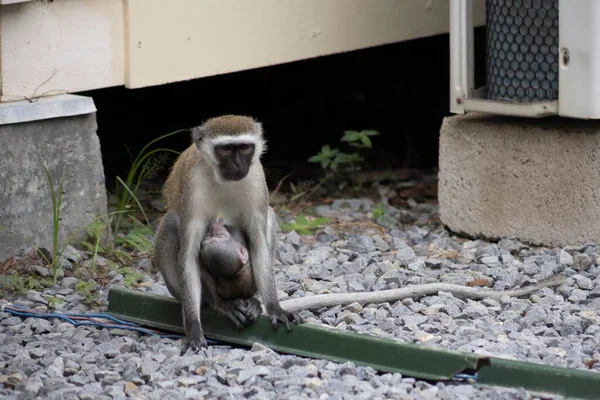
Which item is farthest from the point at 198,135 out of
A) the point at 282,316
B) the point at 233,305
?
the point at 282,316

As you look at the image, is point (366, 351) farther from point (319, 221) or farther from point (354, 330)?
point (319, 221)

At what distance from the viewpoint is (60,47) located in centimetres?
650

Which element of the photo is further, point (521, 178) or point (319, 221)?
point (319, 221)

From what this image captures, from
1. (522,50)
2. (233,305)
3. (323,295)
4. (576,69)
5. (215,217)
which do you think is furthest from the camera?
(522,50)

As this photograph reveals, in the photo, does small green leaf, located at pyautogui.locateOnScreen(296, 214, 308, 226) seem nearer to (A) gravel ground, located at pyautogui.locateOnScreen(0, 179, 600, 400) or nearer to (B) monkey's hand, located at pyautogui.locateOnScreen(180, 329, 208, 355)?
(A) gravel ground, located at pyautogui.locateOnScreen(0, 179, 600, 400)

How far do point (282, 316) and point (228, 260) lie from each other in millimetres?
389


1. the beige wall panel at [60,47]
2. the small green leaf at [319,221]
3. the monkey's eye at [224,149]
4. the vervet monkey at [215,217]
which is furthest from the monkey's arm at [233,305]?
the small green leaf at [319,221]

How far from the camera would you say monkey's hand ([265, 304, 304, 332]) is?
5.14 m

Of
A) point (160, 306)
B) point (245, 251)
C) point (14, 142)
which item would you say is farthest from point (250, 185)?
point (14, 142)

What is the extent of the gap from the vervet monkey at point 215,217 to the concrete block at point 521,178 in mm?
1833

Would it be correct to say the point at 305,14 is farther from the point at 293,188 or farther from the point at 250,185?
the point at 250,185

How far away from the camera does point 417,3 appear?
782cm

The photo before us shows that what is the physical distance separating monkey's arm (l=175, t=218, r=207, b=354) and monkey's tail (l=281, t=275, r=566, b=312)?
463 millimetres

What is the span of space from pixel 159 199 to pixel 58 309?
2.24 m
